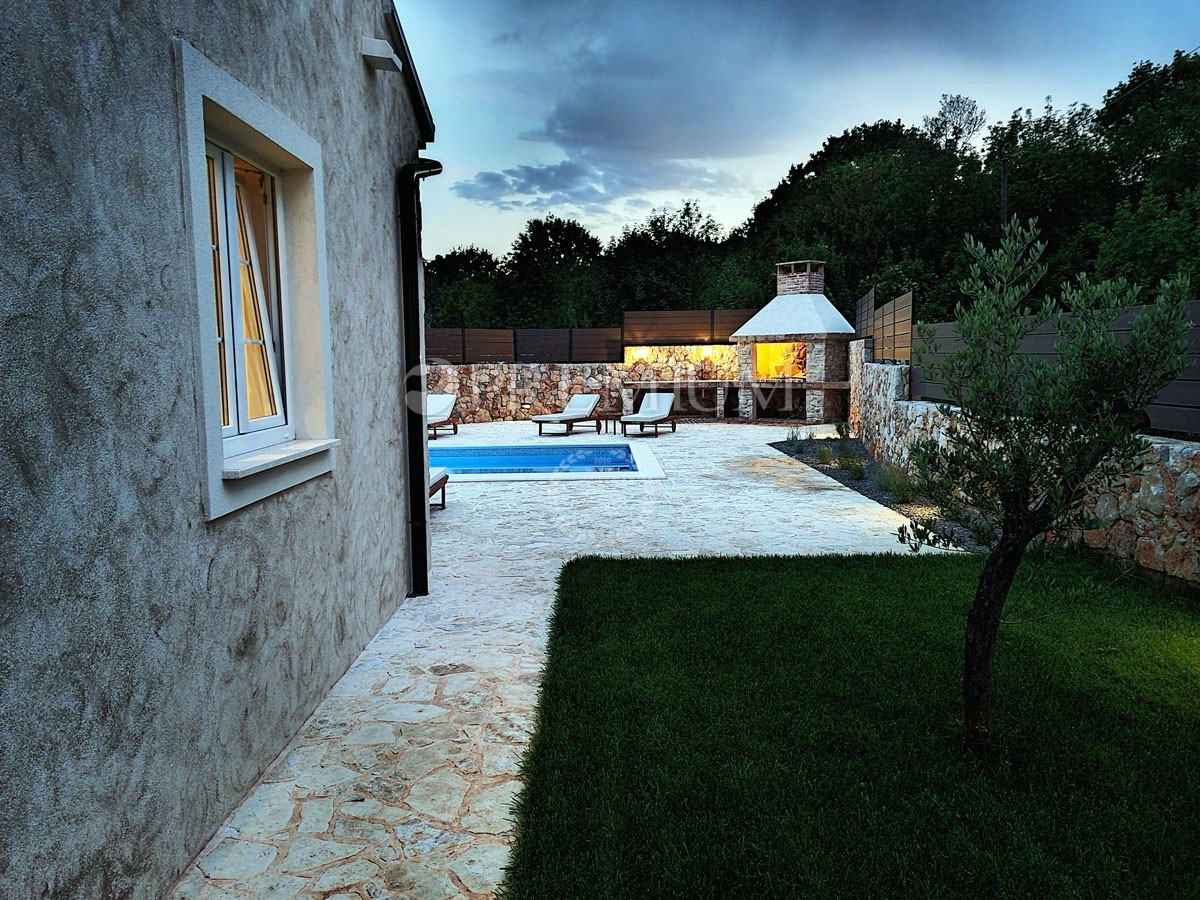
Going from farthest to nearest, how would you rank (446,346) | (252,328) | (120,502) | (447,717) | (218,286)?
(446,346) → (447,717) → (252,328) → (218,286) → (120,502)

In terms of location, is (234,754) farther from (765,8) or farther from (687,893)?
(765,8)

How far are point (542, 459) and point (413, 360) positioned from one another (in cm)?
895

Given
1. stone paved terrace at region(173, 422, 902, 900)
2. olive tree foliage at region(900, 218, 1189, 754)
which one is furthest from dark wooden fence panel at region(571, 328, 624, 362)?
olive tree foliage at region(900, 218, 1189, 754)

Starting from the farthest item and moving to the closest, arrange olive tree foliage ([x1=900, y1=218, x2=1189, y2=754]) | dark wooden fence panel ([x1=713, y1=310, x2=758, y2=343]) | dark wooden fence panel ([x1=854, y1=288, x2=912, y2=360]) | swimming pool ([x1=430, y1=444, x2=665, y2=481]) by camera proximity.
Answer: dark wooden fence panel ([x1=713, y1=310, x2=758, y2=343]) → swimming pool ([x1=430, y1=444, x2=665, y2=481]) → dark wooden fence panel ([x1=854, y1=288, x2=912, y2=360]) → olive tree foliage ([x1=900, y1=218, x2=1189, y2=754])

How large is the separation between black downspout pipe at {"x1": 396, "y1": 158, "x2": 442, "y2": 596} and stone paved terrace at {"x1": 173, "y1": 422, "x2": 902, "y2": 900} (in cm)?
36

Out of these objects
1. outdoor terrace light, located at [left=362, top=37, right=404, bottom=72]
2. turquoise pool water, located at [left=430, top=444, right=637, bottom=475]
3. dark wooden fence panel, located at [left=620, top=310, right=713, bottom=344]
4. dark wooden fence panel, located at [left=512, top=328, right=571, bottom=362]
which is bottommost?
turquoise pool water, located at [left=430, top=444, right=637, bottom=475]

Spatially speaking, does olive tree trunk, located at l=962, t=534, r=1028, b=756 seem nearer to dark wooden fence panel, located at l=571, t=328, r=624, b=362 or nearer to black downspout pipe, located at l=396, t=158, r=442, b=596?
black downspout pipe, located at l=396, t=158, r=442, b=596

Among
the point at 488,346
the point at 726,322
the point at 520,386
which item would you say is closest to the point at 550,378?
the point at 520,386

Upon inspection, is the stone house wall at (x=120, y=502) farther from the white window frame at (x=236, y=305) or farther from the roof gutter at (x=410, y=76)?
the roof gutter at (x=410, y=76)

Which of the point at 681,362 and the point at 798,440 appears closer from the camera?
the point at 798,440

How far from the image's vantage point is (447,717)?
3486 mm

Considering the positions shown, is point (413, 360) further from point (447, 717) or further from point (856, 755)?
point (856, 755)

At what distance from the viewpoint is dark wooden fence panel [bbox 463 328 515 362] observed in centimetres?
2164

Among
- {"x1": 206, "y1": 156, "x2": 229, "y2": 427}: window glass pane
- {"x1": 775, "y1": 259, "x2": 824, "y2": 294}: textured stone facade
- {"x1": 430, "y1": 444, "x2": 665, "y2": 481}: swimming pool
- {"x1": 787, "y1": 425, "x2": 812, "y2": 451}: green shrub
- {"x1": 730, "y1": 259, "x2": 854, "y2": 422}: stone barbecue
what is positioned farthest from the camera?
{"x1": 775, "y1": 259, "x2": 824, "y2": 294}: textured stone facade
